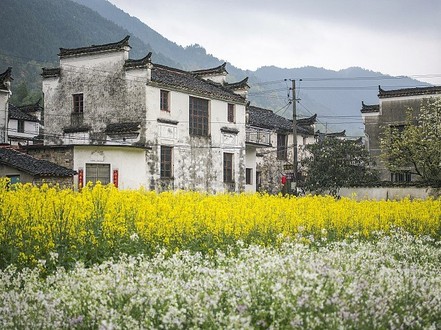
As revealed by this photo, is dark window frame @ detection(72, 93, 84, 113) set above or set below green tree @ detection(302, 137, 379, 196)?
above

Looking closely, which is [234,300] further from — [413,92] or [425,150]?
[413,92]

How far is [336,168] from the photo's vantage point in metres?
33.6

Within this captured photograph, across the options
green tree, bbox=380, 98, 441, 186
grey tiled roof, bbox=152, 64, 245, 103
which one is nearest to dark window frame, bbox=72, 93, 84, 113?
grey tiled roof, bbox=152, 64, 245, 103

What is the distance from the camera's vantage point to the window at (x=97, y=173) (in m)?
26.8

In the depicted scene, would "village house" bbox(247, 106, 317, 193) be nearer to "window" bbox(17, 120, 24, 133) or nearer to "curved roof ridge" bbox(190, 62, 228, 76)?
"curved roof ridge" bbox(190, 62, 228, 76)

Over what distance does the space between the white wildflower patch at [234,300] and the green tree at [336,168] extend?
26470 mm

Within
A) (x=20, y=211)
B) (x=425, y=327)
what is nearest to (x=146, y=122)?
(x=20, y=211)

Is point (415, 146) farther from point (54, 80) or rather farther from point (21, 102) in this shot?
point (21, 102)

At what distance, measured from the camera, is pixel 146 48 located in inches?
5025

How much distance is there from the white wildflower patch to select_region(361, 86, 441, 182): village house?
111ft

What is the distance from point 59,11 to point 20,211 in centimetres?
11587

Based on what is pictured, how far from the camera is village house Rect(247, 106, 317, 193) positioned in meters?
41.6

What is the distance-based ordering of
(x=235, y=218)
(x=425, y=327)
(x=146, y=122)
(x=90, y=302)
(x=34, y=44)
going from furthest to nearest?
(x=34, y=44), (x=146, y=122), (x=235, y=218), (x=90, y=302), (x=425, y=327)

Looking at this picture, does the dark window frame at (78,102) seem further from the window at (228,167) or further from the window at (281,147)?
the window at (281,147)
